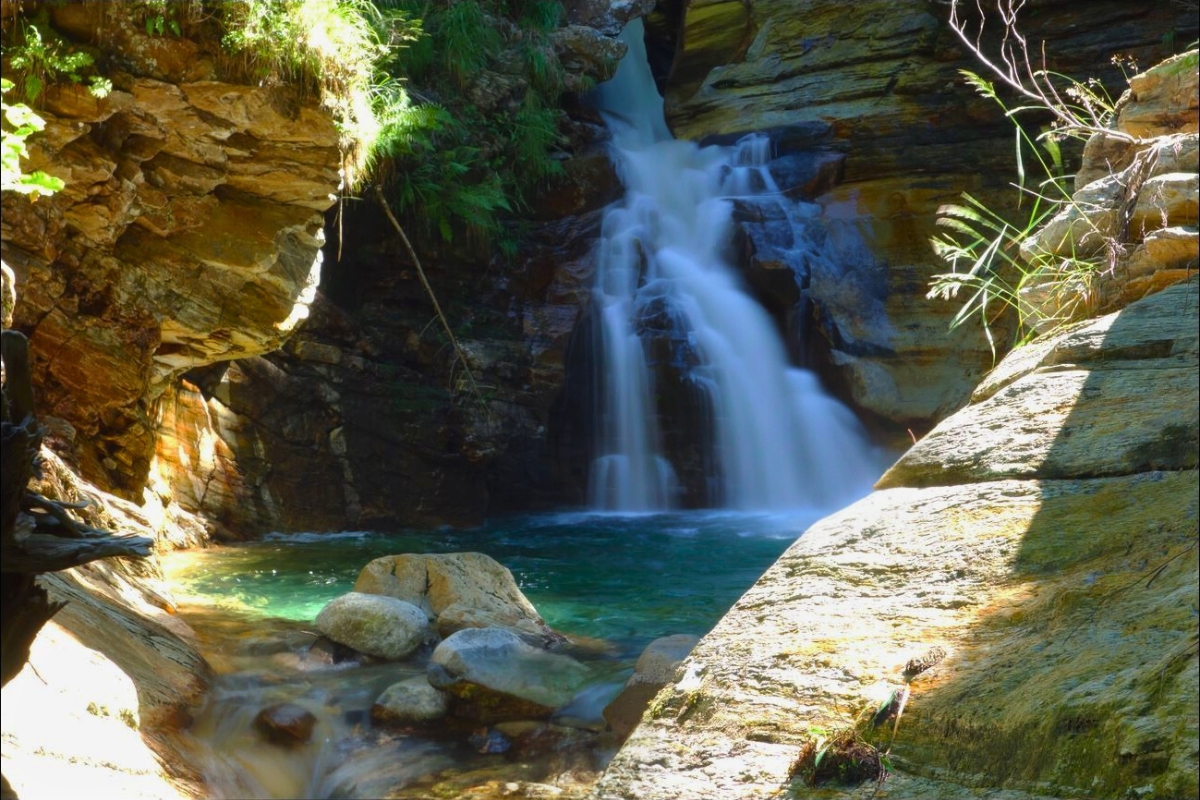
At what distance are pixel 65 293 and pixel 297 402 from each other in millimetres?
4387

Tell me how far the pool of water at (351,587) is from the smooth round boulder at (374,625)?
0.47 ft

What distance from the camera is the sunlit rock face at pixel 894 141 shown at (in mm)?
13938

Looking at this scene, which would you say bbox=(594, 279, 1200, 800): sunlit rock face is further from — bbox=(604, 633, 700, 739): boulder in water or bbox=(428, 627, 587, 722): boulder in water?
bbox=(428, 627, 587, 722): boulder in water

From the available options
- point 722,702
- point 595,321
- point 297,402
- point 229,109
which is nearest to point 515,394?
point 595,321

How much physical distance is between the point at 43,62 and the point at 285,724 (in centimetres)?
406

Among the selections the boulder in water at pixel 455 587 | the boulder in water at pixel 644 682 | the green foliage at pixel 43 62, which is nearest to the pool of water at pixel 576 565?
the boulder in water at pixel 455 587

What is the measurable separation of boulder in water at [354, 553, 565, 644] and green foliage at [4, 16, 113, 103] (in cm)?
366

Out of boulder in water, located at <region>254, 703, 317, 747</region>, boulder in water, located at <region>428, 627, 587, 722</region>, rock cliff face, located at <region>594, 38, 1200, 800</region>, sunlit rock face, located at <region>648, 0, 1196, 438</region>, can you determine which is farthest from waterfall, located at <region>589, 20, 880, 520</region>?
rock cliff face, located at <region>594, 38, 1200, 800</region>

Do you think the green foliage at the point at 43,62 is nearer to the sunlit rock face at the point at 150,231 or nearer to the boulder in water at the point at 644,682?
the sunlit rock face at the point at 150,231

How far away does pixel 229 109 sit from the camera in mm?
6543

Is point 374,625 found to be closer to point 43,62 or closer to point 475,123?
point 43,62

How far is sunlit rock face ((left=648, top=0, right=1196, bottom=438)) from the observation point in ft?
45.7

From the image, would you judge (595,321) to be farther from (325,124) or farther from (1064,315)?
(1064,315)

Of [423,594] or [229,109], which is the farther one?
[423,594]
